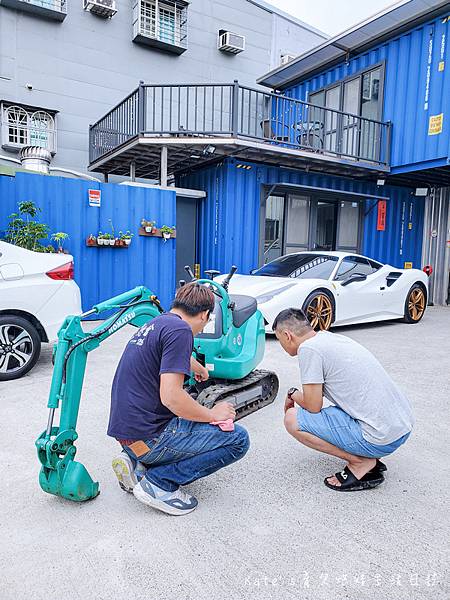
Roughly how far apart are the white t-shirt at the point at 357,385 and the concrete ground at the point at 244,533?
421 mm

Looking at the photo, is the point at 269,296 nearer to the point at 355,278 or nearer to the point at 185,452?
the point at 355,278

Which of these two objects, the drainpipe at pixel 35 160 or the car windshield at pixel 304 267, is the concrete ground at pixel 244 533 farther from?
the drainpipe at pixel 35 160

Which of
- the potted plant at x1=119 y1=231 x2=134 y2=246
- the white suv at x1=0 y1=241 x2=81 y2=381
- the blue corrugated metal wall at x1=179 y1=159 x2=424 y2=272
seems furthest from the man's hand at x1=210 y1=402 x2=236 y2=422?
the blue corrugated metal wall at x1=179 y1=159 x2=424 y2=272

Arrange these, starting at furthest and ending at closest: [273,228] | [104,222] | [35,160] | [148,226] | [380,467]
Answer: [273,228] < [35,160] < [148,226] < [104,222] < [380,467]

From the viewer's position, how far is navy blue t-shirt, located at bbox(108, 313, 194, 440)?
7.32 ft

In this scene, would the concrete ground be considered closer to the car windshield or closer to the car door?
the car door

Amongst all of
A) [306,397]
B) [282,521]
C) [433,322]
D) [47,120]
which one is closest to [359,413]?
[306,397]

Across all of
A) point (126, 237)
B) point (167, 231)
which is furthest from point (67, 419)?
point (167, 231)

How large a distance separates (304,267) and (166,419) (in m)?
5.62

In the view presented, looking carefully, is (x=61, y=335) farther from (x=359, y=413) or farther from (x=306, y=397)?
(x=359, y=413)

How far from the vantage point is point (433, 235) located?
488 inches

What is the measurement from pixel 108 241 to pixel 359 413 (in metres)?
6.13

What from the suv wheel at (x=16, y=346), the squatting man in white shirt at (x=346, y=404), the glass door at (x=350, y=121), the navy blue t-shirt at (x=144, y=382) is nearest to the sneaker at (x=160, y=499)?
the navy blue t-shirt at (x=144, y=382)

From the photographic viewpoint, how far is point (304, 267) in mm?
7617
